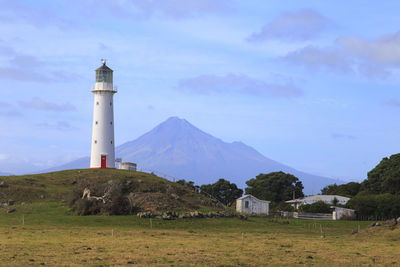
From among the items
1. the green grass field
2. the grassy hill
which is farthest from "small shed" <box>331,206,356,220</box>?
the green grass field

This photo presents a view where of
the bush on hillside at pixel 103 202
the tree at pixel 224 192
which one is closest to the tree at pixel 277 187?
the tree at pixel 224 192

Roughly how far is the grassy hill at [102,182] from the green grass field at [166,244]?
7.24m

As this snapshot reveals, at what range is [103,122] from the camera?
3718 inches

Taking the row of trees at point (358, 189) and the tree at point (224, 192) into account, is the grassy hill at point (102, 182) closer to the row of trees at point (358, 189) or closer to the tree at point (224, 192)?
the row of trees at point (358, 189)

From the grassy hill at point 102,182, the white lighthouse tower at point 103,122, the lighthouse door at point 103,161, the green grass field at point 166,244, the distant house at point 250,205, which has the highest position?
the white lighthouse tower at point 103,122

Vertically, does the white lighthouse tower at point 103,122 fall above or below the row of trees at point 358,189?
above

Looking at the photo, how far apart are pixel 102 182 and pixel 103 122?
20.0 metres

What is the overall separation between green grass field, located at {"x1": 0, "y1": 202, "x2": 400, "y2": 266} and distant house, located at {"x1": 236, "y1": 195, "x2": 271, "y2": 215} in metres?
23.1

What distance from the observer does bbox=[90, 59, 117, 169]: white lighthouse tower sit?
93375 mm

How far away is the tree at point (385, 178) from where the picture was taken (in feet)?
336

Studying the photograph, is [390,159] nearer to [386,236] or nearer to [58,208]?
[386,236]

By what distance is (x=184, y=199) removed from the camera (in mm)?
73875

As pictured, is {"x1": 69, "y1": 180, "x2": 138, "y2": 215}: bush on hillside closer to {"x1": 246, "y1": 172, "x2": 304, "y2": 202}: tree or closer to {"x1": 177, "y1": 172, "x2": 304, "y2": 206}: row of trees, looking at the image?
{"x1": 177, "y1": 172, "x2": 304, "y2": 206}: row of trees

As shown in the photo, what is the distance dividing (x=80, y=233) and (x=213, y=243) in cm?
1200
